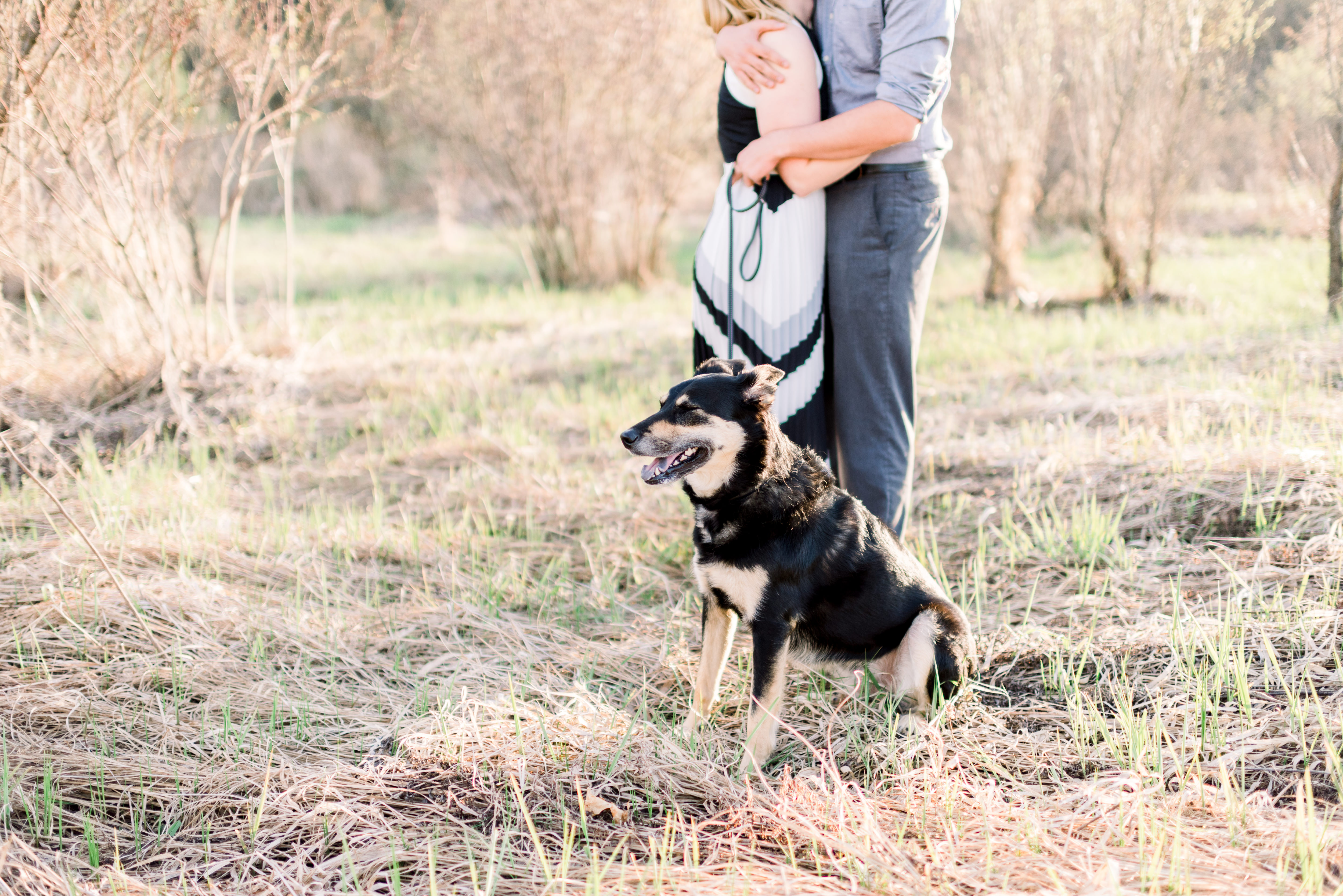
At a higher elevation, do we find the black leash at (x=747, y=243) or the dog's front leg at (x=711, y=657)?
the black leash at (x=747, y=243)

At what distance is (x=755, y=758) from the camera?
231cm

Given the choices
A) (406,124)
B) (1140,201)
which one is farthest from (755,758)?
(406,124)

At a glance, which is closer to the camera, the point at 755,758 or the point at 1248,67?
the point at 755,758

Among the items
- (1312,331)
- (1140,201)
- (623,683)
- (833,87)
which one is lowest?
(623,683)

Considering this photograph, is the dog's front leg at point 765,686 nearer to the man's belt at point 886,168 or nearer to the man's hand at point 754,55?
the man's belt at point 886,168

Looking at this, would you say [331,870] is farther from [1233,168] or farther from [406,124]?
[1233,168]

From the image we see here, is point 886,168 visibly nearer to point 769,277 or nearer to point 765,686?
point 769,277

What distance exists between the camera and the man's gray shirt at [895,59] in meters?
2.57

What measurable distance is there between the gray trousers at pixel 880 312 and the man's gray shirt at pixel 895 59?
0.41 ft

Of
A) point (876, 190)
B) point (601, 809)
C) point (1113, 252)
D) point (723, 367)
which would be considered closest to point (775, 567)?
point (723, 367)

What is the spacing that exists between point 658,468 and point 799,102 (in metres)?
1.22

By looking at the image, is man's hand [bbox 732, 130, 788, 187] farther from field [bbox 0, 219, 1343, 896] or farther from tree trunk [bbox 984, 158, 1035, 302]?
tree trunk [bbox 984, 158, 1035, 302]

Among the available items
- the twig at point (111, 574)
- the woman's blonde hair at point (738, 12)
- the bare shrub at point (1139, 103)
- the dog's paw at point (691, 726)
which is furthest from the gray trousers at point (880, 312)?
the bare shrub at point (1139, 103)

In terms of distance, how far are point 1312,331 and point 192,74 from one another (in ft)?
23.7
